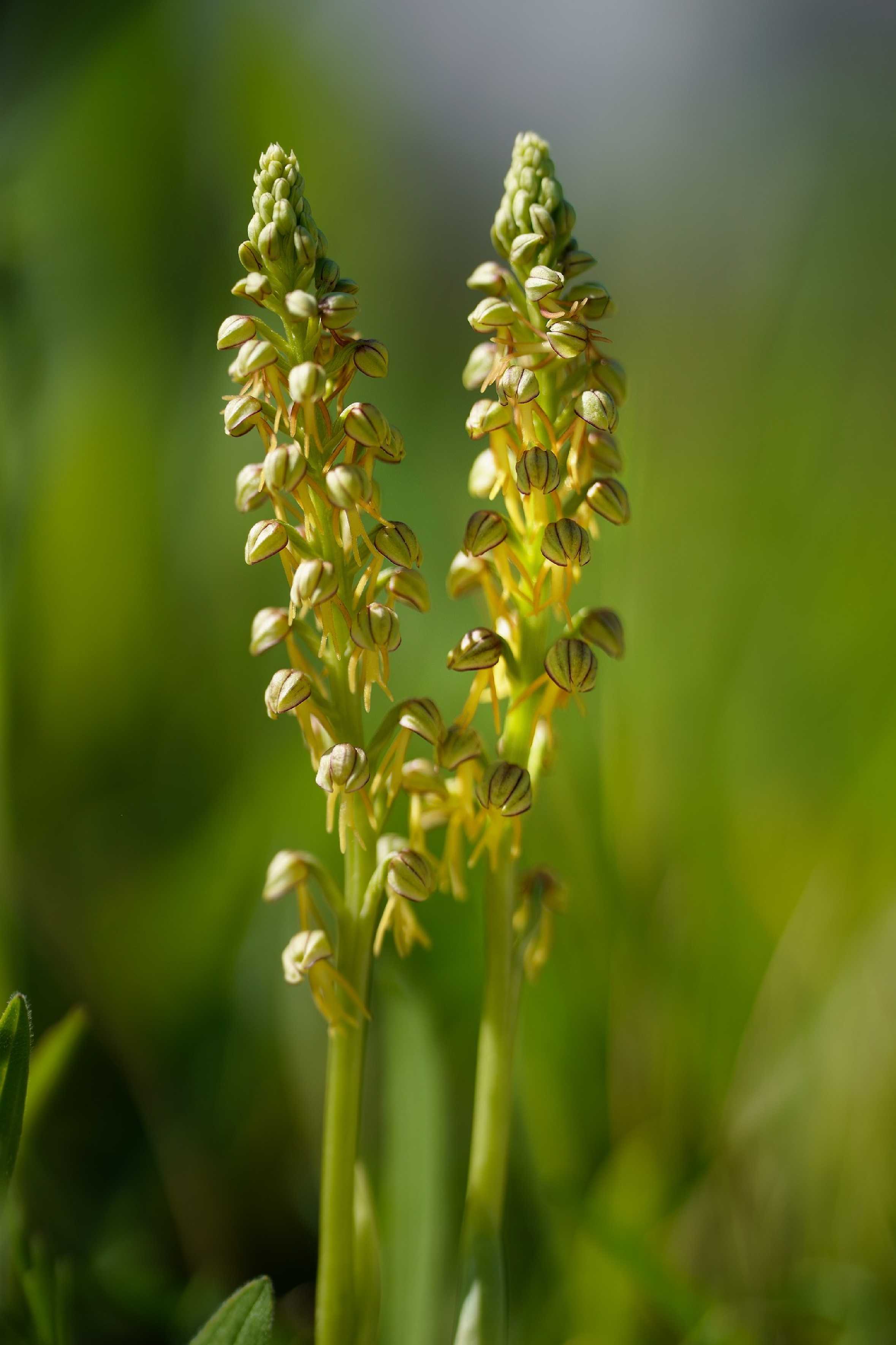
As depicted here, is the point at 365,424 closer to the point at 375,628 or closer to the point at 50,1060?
the point at 375,628

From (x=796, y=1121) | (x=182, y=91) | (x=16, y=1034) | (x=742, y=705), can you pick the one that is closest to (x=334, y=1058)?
(x=16, y=1034)

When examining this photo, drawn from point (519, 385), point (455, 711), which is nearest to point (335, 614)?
point (519, 385)

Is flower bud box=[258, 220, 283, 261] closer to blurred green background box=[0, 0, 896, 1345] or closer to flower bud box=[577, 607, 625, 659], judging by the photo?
flower bud box=[577, 607, 625, 659]

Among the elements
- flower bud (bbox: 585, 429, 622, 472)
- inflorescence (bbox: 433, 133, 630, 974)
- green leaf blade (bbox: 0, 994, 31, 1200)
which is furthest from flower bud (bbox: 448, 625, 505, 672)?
green leaf blade (bbox: 0, 994, 31, 1200)

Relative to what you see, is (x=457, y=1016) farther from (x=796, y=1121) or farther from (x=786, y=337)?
(x=786, y=337)

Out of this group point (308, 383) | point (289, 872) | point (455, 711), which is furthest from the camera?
point (455, 711)

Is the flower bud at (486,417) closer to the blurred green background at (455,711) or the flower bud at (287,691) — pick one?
the flower bud at (287,691)
